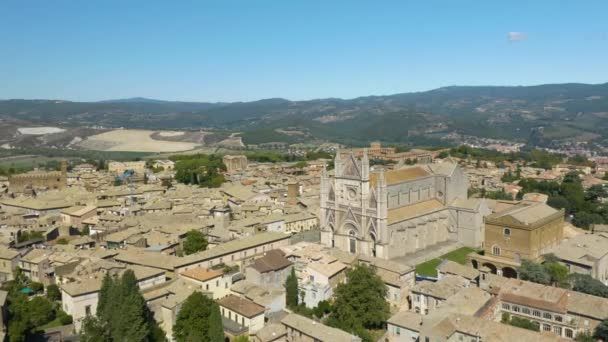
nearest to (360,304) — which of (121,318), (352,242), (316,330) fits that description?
(316,330)

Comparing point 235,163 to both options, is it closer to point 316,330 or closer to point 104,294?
point 104,294

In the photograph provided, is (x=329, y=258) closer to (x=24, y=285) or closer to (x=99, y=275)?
(x=99, y=275)

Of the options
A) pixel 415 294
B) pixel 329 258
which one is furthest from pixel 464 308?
pixel 329 258

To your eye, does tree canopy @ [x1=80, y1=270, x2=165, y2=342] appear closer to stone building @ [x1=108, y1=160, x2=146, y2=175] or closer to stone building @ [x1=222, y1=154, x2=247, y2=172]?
stone building @ [x1=222, y1=154, x2=247, y2=172]

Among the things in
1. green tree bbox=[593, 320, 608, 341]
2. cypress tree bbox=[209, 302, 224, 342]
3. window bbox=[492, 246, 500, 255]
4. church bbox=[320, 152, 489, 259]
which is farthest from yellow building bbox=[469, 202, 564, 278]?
cypress tree bbox=[209, 302, 224, 342]

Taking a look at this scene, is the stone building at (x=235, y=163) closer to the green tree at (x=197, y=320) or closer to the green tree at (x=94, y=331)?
the green tree at (x=197, y=320)
